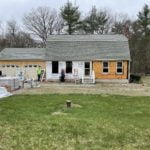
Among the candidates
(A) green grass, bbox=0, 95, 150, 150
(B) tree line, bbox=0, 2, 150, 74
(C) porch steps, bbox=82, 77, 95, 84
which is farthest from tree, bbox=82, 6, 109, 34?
(A) green grass, bbox=0, 95, 150, 150

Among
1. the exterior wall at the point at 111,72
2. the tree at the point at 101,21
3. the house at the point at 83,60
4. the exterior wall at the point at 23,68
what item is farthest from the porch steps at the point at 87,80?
the tree at the point at 101,21

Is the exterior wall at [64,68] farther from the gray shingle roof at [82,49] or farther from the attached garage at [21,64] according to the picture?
the attached garage at [21,64]

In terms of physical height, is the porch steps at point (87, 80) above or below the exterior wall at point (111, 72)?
below

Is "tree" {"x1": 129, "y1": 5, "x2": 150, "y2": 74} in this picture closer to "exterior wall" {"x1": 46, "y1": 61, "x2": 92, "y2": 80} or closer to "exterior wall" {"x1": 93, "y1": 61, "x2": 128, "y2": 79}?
"exterior wall" {"x1": 93, "y1": 61, "x2": 128, "y2": 79}

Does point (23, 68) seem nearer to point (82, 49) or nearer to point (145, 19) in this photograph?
point (82, 49)

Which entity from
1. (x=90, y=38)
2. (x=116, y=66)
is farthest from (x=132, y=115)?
(x=90, y=38)

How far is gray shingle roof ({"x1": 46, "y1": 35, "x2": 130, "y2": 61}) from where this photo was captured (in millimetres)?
35719

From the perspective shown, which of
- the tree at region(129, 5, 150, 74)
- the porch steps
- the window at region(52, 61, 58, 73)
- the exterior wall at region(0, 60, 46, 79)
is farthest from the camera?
the tree at region(129, 5, 150, 74)

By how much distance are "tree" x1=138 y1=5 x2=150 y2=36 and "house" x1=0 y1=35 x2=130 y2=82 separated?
19.7 m

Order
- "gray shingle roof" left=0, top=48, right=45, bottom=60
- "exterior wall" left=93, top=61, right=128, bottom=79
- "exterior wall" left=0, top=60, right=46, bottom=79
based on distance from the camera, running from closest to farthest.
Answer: "exterior wall" left=93, top=61, right=128, bottom=79 → "exterior wall" left=0, top=60, right=46, bottom=79 → "gray shingle roof" left=0, top=48, right=45, bottom=60

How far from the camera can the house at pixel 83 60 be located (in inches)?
1398

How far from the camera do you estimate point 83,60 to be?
35594mm

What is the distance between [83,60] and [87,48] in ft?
6.51

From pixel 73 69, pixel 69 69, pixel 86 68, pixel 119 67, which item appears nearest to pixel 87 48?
pixel 86 68
